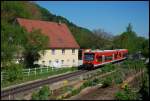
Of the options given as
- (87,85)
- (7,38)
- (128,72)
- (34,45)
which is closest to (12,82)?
(7,38)

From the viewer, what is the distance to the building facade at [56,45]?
5750 centimetres

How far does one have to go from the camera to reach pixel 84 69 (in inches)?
2160

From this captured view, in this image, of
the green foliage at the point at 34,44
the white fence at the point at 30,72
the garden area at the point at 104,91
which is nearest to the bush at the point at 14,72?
the white fence at the point at 30,72

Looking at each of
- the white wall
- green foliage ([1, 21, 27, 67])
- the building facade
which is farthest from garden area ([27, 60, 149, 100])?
the building facade

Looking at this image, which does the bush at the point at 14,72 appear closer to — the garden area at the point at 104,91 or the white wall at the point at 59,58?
the garden area at the point at 104,91

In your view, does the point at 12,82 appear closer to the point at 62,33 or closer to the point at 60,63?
the point at 60,63

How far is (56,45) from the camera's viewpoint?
59.8 metres

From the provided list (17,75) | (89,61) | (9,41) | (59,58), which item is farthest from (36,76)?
(59,58)

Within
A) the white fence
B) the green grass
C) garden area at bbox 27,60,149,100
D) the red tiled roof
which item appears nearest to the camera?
garden area at bbox 27,60,149,100

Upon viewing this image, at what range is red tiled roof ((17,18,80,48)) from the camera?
58812 mm

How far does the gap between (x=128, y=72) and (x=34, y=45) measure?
1288 centimetres

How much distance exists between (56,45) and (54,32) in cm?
448

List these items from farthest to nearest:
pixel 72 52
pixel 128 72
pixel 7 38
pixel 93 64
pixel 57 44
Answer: pixel 72 52 < pixel 57 44 < pixel 93 64 < pixel 128 72 < pixel 7 38

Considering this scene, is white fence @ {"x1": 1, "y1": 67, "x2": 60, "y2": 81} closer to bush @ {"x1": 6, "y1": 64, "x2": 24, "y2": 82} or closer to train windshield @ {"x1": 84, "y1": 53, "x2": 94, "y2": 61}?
bush @ {"x1": 6, "y1": 64, "x2": 24, "y2": 82}
